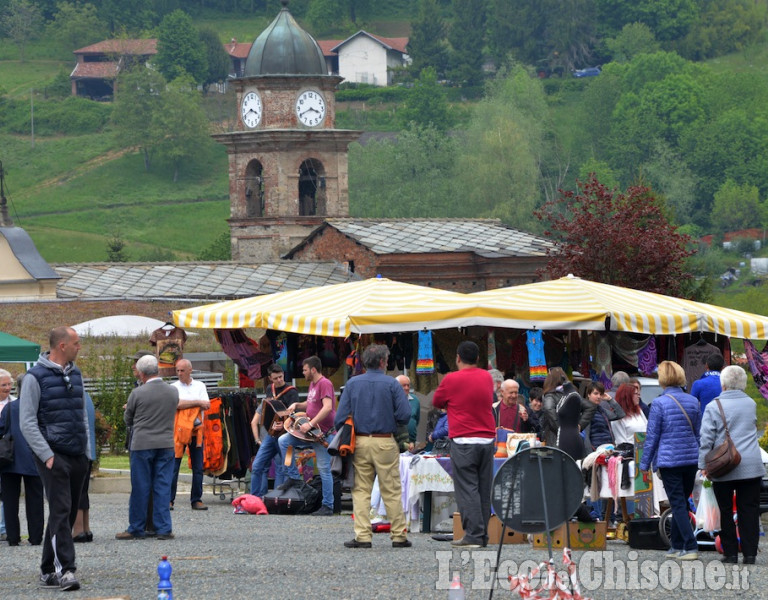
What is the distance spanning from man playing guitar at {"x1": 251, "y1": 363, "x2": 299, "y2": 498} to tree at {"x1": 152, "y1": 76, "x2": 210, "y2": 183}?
93.4 m

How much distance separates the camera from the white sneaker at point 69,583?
451 inches

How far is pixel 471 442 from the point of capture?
13672 millimetres

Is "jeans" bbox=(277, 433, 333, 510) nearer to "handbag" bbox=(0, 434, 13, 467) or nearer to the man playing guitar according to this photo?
the man playing guitar

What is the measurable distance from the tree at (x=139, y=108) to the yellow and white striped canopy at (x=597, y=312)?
94720 mm

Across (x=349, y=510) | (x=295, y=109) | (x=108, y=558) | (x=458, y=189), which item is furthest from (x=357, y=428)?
(x=458, y=189)

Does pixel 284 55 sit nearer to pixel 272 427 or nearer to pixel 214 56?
pixel 272 427

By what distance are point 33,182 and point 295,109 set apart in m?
56.1

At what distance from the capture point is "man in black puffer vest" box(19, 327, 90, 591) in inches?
460

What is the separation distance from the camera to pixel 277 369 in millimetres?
18406

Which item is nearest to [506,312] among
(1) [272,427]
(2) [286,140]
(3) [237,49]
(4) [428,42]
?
(1) [272,427]

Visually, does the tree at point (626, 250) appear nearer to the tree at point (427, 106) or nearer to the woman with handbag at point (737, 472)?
the woman with handbag at point (737, 472)

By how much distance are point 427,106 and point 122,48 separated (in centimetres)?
2812

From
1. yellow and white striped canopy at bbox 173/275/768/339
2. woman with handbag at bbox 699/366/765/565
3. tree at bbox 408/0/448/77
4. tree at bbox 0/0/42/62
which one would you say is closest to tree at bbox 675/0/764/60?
tree at bbox 408/0/448/77

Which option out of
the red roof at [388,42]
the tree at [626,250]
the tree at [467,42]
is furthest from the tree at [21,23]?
the tree at [626,250]
